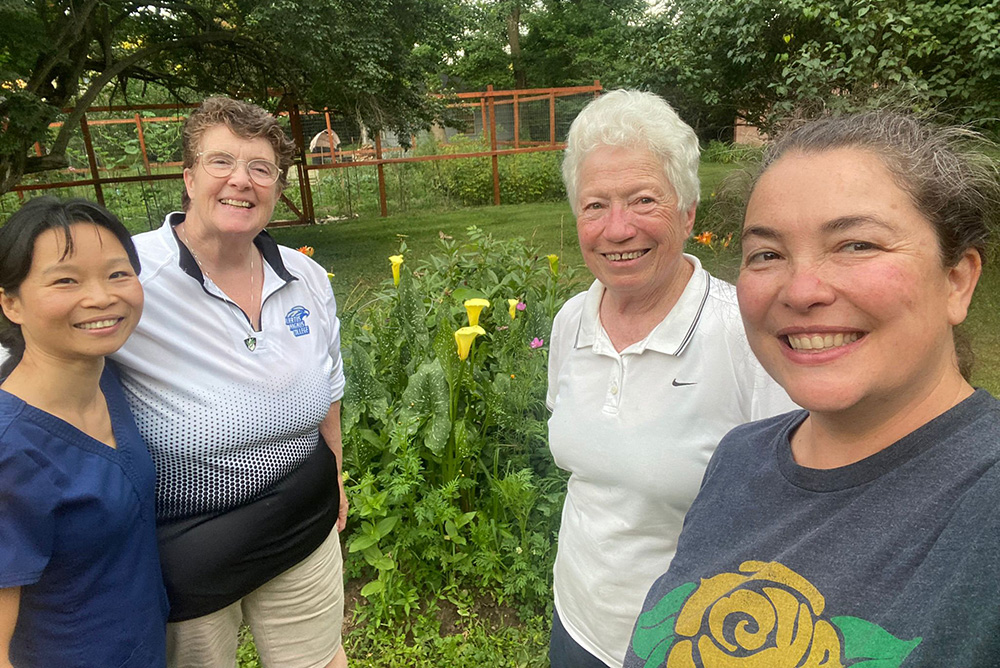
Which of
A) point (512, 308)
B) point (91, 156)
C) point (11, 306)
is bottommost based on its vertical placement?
point (512, 308)

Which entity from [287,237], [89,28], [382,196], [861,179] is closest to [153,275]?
[861,179]

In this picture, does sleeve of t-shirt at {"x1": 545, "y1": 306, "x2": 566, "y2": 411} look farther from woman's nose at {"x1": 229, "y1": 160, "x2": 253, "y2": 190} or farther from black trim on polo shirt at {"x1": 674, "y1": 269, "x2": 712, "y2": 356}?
woman's nose at {"x1": 229, "y1": 160, "x2": 253, "y2": 190}

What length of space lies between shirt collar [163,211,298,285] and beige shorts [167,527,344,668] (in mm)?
779

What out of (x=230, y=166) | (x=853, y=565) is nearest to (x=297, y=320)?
(x=230, y=166)

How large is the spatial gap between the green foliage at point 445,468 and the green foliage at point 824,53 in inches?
92.4

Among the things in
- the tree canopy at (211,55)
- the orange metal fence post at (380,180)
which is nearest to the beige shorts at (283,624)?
the tree canopy at (211,55)

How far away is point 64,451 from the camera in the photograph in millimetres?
1124

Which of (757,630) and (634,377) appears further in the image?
(634,377)

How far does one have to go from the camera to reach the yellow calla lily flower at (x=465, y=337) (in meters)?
2.21

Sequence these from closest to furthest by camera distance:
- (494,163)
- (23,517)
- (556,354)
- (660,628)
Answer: (660,628)
(23,517)
(556,354)
(494,163)

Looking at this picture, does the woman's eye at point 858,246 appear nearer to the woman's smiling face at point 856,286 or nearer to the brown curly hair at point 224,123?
the woman's smiling face at point 856,286

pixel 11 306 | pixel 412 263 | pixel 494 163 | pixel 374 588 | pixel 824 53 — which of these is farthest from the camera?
pixel 494 163

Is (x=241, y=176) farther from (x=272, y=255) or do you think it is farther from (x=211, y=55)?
(x=211, y=55)

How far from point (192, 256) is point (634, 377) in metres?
1.07
